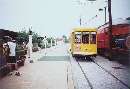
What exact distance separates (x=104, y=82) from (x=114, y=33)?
1551 cm

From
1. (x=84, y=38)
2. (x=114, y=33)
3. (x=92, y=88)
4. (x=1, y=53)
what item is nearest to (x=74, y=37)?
(x=84, y=38)

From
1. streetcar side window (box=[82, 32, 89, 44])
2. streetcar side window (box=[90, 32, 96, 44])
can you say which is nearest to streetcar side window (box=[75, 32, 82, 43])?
streetcar side window (box=[82, 32, 89, 44])

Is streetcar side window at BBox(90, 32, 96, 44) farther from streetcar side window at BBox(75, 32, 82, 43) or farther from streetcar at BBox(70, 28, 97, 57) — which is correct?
streetcar side window at BBox(75, 32, 82, 43)

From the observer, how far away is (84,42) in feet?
91.2

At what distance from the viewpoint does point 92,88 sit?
1249 cm

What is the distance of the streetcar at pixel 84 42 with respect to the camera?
2759 centimetres

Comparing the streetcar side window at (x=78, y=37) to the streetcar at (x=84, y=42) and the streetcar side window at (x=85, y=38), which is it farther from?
the streetcar side window at (x=85, y=38)

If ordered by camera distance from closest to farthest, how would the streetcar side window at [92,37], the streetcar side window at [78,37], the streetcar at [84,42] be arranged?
the streetcar at [84,42], the streetcar side window at [92,37], the streetcar side window at [78,37]

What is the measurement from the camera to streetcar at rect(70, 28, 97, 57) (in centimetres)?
2759

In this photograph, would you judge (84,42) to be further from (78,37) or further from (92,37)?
(92,37)

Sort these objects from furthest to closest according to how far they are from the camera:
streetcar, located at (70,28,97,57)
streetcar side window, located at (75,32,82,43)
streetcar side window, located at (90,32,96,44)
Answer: streetcar side window, located at (75,32,82,43), streetcar side window, located at (90,32,96,44), streetcar, located at (70,28,97,57)

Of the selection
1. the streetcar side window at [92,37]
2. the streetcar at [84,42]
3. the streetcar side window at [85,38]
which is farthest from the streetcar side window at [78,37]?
the streetcar side window at [92,37]

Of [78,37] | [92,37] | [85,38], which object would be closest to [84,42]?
[85,38]

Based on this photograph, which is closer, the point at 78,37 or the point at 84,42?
the point at 84,42
